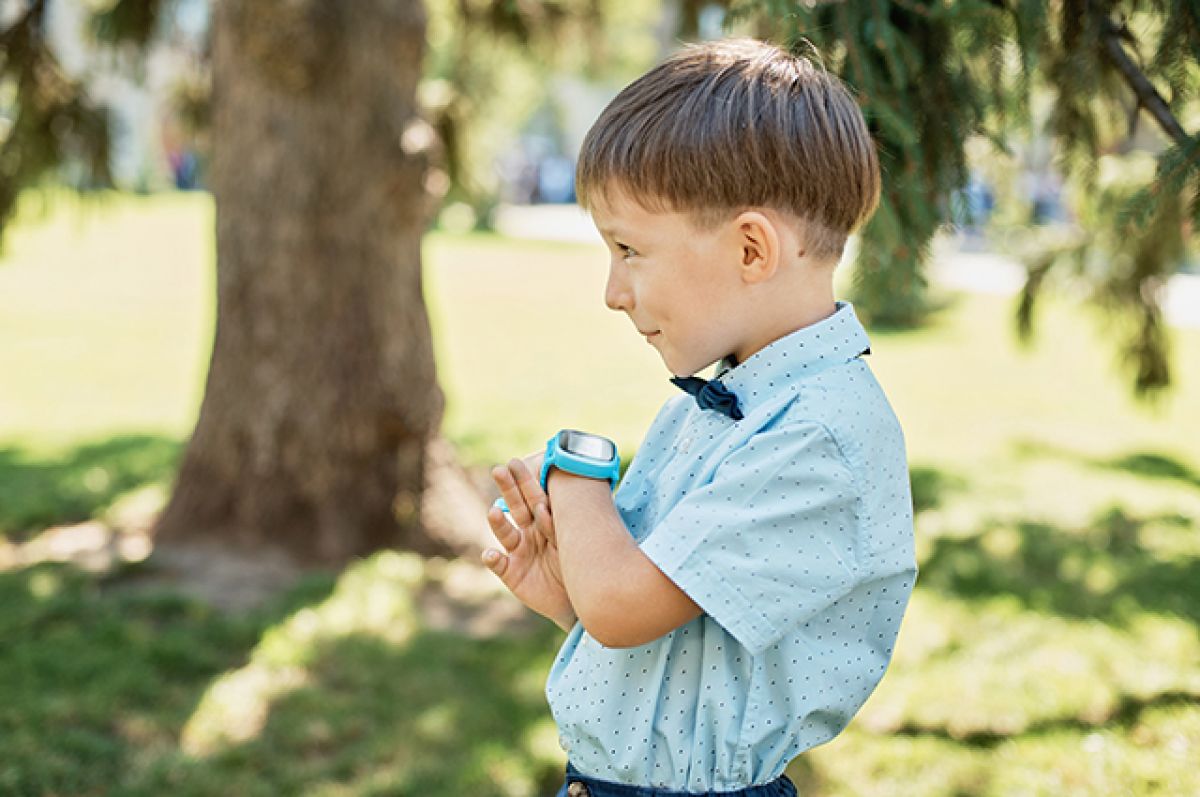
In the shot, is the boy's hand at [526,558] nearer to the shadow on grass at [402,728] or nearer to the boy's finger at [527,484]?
the boy's finger at [527,484]

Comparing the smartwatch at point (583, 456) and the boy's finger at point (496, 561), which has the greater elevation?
the smartwatch at point (583, 456)

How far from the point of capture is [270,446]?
5129 millimetres

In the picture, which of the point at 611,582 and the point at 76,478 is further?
the point at 76,478

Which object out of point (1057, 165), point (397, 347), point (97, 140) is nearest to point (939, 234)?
point (1057, 165)

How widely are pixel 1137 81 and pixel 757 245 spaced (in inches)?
57.1

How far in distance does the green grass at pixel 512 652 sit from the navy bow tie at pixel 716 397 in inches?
86.3

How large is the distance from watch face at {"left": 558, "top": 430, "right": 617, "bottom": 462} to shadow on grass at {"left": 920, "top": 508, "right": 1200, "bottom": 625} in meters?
3.92

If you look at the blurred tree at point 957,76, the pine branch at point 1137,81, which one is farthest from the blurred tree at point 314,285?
the pine branch at point 1137,81

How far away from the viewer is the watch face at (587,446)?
1.44 metres

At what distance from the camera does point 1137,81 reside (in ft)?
7.93

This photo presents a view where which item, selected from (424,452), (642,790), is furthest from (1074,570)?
(642,790)

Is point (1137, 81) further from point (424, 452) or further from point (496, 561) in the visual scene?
point (424, 452)

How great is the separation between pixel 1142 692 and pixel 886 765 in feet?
3.49

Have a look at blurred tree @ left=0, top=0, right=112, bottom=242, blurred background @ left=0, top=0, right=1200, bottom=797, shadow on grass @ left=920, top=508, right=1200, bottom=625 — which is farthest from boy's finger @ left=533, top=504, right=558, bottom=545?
blurred tree @ left=0, top=0, right=112, bottom=242
